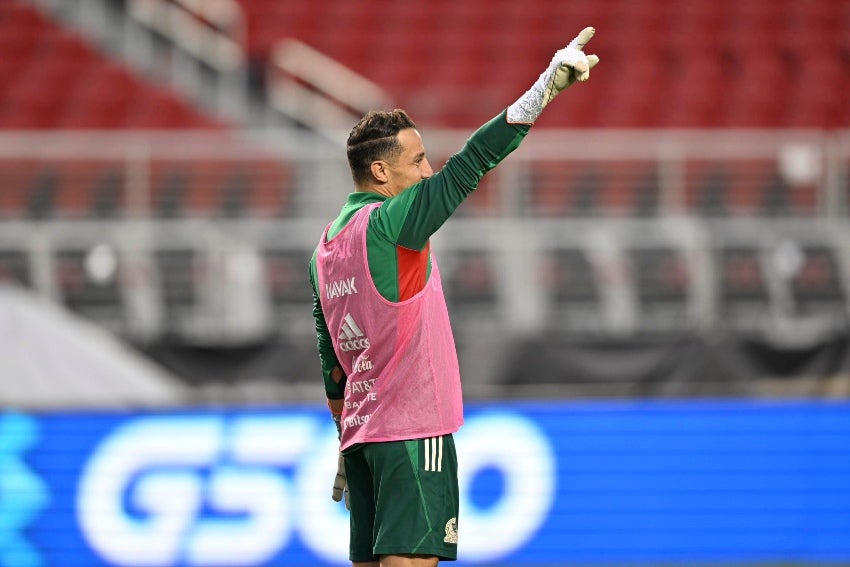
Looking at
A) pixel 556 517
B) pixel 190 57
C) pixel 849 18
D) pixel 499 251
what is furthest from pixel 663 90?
pixel 556 517

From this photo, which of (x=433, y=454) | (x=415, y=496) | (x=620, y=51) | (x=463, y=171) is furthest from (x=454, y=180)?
(x=620, y=51)

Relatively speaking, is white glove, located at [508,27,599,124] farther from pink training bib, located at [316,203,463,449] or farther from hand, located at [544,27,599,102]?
pink training bib, located at [316,203,463,449]

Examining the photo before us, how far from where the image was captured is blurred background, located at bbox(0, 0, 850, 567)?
770cm

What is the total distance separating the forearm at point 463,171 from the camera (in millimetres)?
3535

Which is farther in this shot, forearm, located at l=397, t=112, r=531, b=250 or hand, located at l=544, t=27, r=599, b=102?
forearm, located at l=397, t=112, r=531, b=250

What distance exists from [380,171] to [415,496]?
100cm

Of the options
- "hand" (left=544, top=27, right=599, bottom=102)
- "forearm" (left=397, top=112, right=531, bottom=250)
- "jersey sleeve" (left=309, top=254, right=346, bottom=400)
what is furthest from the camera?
"jersey sleeve" (left=309, top=254, right=346, bottom=400)

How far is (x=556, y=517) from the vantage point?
7.73 m

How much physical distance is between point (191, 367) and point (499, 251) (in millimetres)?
2152

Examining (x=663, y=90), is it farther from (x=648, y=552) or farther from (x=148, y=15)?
(x=648, y=552)

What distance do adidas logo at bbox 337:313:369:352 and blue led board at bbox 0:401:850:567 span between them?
388cm

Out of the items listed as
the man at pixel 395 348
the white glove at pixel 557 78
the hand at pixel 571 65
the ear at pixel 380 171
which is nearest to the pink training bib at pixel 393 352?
the man at pixel 395 348

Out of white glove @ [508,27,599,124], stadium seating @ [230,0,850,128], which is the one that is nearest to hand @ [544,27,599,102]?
white glove @ [508,27,599,124]

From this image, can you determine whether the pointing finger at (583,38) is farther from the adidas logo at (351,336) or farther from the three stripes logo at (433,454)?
the three stripes logo at (433,454)
